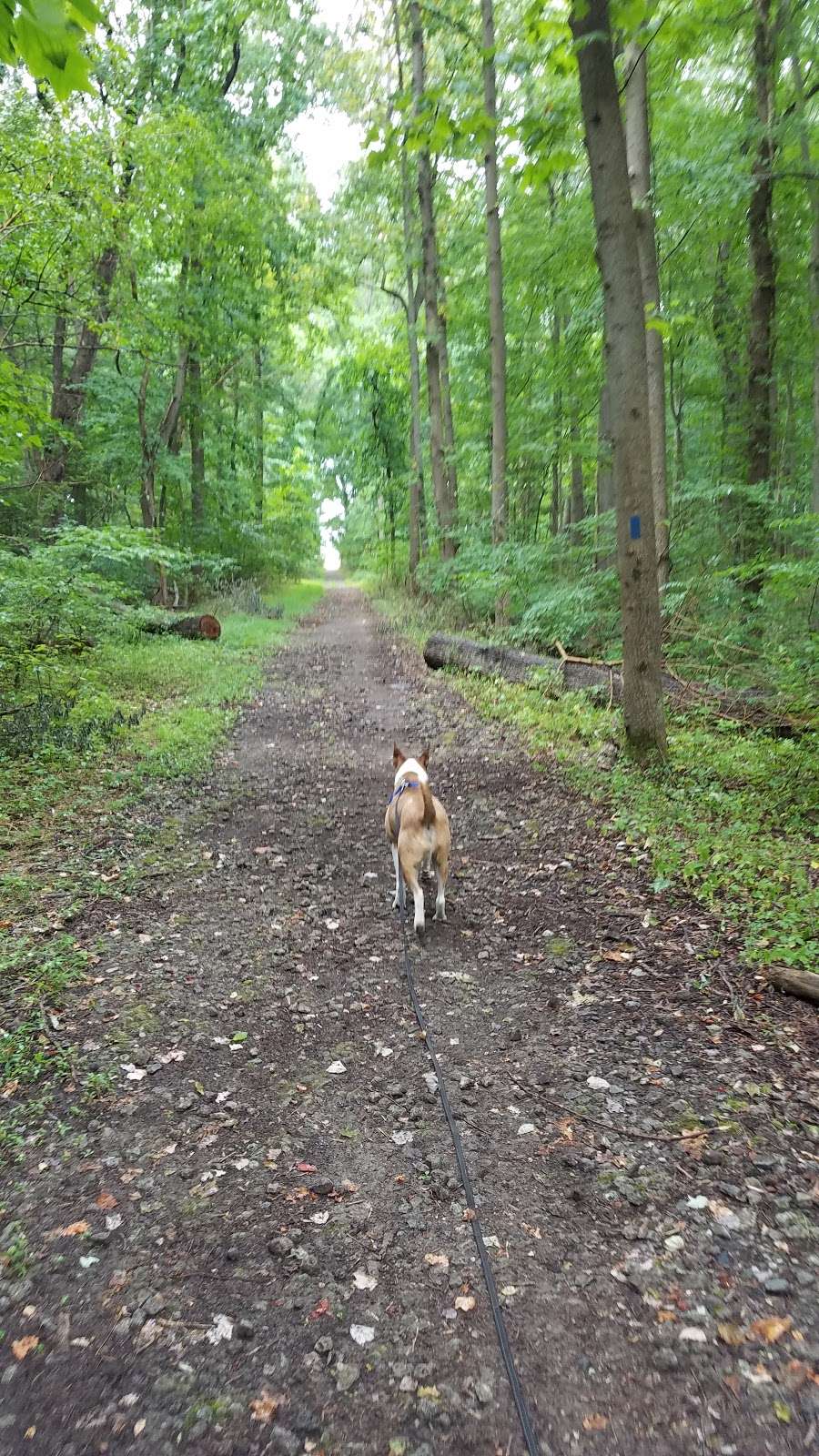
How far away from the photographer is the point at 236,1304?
8.02ft

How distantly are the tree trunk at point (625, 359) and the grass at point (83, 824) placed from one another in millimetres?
4502

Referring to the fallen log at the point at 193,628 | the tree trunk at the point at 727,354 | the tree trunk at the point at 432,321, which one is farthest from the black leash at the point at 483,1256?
the tree trunk at the point at 432,321

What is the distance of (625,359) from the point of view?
634 centimetres

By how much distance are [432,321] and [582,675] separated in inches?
433

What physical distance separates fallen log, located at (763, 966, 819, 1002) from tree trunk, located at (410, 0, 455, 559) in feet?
47.1

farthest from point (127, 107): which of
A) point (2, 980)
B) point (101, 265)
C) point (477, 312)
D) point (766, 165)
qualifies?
point (2, 980)

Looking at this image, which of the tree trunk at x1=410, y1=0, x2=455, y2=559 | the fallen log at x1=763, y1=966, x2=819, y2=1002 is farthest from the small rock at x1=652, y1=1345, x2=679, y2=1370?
the tree trunk at x1=410, y1=0, x2=455, y2=559

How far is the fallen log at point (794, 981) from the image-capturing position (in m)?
3.78

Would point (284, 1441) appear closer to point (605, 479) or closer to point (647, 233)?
point (647, 233)

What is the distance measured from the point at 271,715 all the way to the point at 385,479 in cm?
2153

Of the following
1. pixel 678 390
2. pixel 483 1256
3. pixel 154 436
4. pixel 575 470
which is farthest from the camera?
pixel 678 390

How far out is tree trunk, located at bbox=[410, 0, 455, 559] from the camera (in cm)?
1551

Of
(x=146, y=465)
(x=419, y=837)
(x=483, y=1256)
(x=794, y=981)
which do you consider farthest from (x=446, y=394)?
(x=483, y=1256)

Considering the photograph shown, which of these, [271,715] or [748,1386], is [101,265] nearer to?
[271,715]
